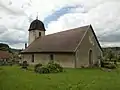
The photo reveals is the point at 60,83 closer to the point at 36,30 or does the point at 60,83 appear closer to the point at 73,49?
the point at 73,49

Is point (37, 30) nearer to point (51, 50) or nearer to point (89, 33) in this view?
point (51, 50)

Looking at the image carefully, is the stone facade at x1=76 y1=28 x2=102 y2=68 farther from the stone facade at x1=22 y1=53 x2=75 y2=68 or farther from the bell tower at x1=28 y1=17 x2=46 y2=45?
the bell tower at x1=28 y1=17 x2=46 y2=45

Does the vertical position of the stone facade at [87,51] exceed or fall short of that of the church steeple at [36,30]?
it falls short

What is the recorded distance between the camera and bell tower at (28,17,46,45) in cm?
4928

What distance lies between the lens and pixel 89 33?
34.3 m

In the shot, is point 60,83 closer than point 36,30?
Yes

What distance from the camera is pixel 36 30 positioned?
49.4 meters

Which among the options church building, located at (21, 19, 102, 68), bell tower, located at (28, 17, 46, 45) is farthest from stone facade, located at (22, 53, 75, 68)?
bell tower, located at (28, 17, 46, 45)

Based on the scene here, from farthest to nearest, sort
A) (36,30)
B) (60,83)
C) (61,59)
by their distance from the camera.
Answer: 1. (36,30)
2. (61,59)
3. (60,83)

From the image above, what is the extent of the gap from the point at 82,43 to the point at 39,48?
36.0ft

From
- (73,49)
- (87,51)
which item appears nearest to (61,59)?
(73,49)

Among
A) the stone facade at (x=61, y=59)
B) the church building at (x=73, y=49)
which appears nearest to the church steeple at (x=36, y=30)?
the church building at (x=73, y=49)

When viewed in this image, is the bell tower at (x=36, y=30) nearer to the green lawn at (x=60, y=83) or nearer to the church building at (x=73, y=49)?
the church building at (x=73, y=49)

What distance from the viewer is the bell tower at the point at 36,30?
162 ft
